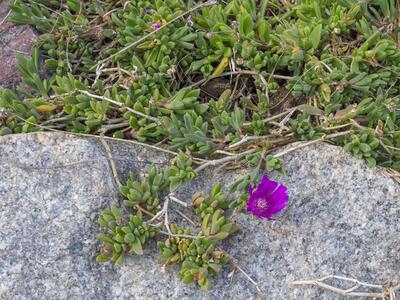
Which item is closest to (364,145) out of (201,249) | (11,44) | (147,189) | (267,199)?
(267,199)

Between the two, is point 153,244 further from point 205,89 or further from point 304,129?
point 205,89

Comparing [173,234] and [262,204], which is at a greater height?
[262,204]

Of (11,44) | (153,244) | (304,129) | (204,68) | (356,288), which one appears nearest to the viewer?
(356,288)

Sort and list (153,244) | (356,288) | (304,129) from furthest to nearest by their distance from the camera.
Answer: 1. (304,129)
2. (153,244)
3. (356,288)

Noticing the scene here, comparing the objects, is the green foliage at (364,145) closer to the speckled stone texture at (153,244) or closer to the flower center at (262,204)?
the speckled stone texture at (153,244)

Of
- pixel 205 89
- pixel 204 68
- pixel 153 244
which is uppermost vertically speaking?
pixel 204 68

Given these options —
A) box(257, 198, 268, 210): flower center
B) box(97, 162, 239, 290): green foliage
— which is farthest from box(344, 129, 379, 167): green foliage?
box(97, 162, 239, 290): green foliage

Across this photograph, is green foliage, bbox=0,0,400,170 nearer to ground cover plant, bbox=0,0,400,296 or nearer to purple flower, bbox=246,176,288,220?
ground cover plant, bbox=0,0,400,296

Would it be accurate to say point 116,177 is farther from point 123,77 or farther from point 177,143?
point 123,77
